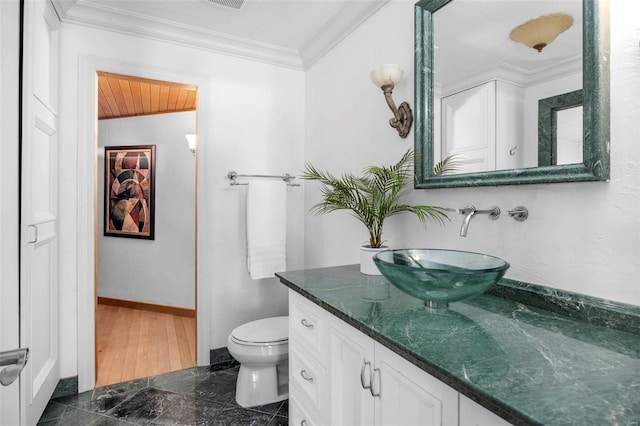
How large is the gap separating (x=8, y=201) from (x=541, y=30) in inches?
63.9

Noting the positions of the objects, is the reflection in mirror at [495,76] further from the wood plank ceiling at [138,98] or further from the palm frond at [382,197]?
the wood plank ceiling at [138,98]

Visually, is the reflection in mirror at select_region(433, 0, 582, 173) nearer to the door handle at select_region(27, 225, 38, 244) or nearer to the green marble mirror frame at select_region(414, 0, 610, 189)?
the green marble mirror frame at select_region(414, 0, 610, 189)

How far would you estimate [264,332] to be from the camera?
2.13 m

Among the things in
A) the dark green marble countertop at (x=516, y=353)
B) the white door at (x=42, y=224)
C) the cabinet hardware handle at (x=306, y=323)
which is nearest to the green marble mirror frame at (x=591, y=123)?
the dark green marble countertop at (x=516, y=353)

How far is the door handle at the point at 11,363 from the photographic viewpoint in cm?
62

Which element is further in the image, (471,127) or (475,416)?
(471,127)

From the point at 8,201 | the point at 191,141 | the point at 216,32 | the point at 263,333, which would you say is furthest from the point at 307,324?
the point at 191,141

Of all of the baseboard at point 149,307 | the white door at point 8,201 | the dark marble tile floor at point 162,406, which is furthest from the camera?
the baseboard at point 149,307

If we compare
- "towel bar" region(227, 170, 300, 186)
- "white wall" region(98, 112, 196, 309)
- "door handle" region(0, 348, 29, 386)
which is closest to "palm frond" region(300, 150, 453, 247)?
"towel bar" region(227, 170, 300, 186)

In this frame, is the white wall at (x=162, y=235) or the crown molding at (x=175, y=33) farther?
the white wall at (x=162, y=235)

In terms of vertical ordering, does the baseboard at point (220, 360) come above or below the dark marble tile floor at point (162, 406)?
above

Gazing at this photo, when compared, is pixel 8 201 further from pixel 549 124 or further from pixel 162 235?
pixel 162 235

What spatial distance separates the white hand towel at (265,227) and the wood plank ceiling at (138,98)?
1034 millimetres

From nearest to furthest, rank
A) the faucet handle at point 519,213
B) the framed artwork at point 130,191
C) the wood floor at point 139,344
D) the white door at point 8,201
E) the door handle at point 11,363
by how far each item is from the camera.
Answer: the door handle at point 11,363 → the white door at point 8,201 → the faucet handle at point 519,213 → the wood floor at point 139,344 → the framed artwork at point 130,191
